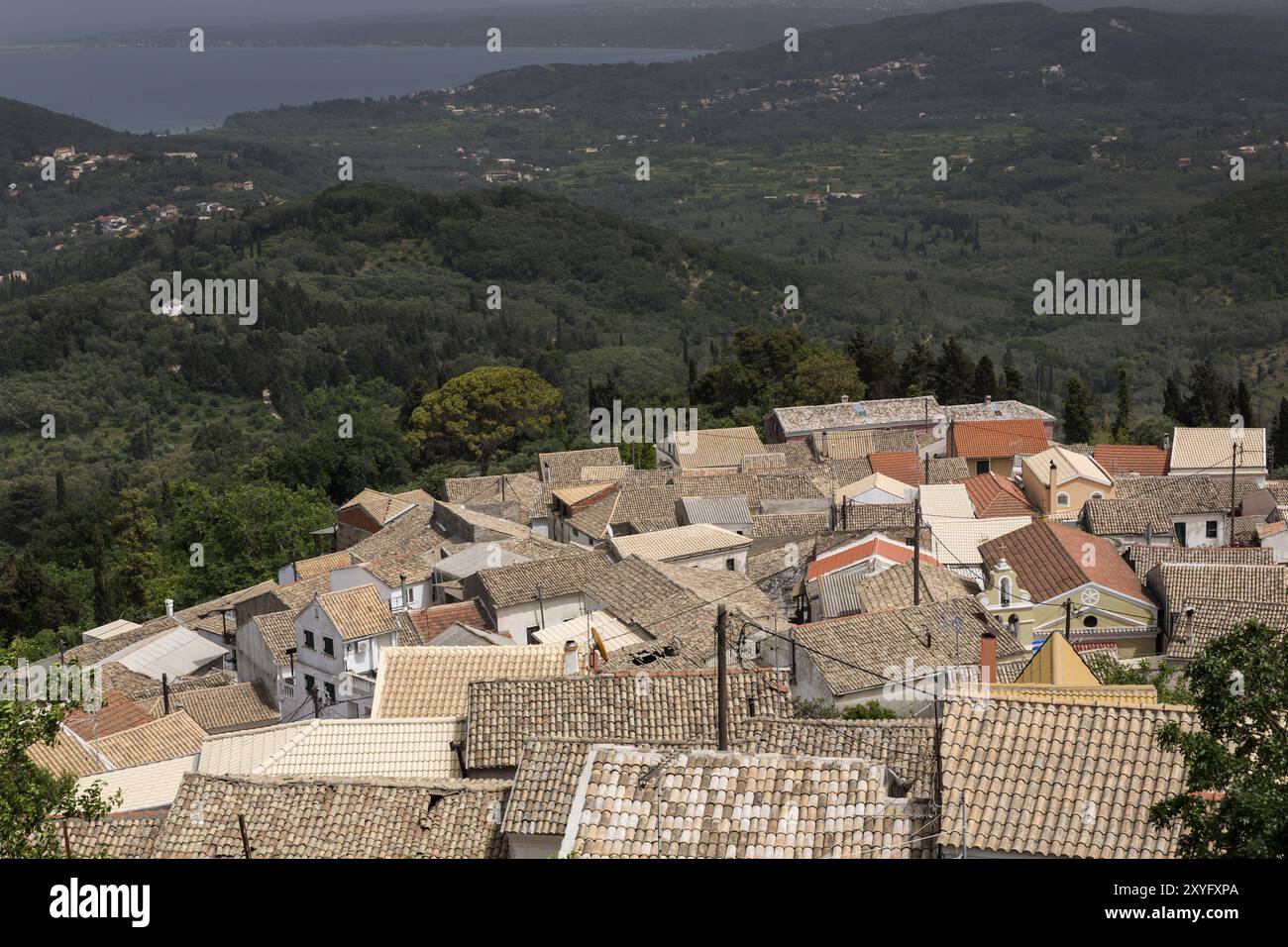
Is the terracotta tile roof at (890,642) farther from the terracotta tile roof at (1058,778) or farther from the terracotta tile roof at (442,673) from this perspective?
the terracotta tile roof at (1058,778)

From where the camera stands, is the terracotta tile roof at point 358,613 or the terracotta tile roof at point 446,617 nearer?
the terracotta tile roof at point 358,613

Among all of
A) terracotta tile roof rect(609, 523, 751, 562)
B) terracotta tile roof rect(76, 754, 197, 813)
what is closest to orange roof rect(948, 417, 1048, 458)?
terracotta tile roof rect(609, 523, 751, 562)

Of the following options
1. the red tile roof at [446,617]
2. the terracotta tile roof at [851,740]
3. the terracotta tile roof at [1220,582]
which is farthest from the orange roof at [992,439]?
the terracotta tile roof at [851,740]

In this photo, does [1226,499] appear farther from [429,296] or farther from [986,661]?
[429,296]

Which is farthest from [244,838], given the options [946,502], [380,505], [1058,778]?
[380,505]

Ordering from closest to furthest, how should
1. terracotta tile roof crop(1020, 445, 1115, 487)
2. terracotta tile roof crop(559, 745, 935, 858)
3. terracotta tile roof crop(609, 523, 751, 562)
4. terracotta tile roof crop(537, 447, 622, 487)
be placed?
terracotta tile roof crop(559, 745, 935, 858), terracotta tile roof crop(609, 523, 751, 562), terracotta tile roof crop(1020, 445, 1115, 487), terracotta tile roof crop(537, 447, 622, 487)

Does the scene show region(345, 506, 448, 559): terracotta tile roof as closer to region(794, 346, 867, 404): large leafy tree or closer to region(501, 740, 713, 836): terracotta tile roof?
region(501, 740, 713, 836): terracotta tile roof
